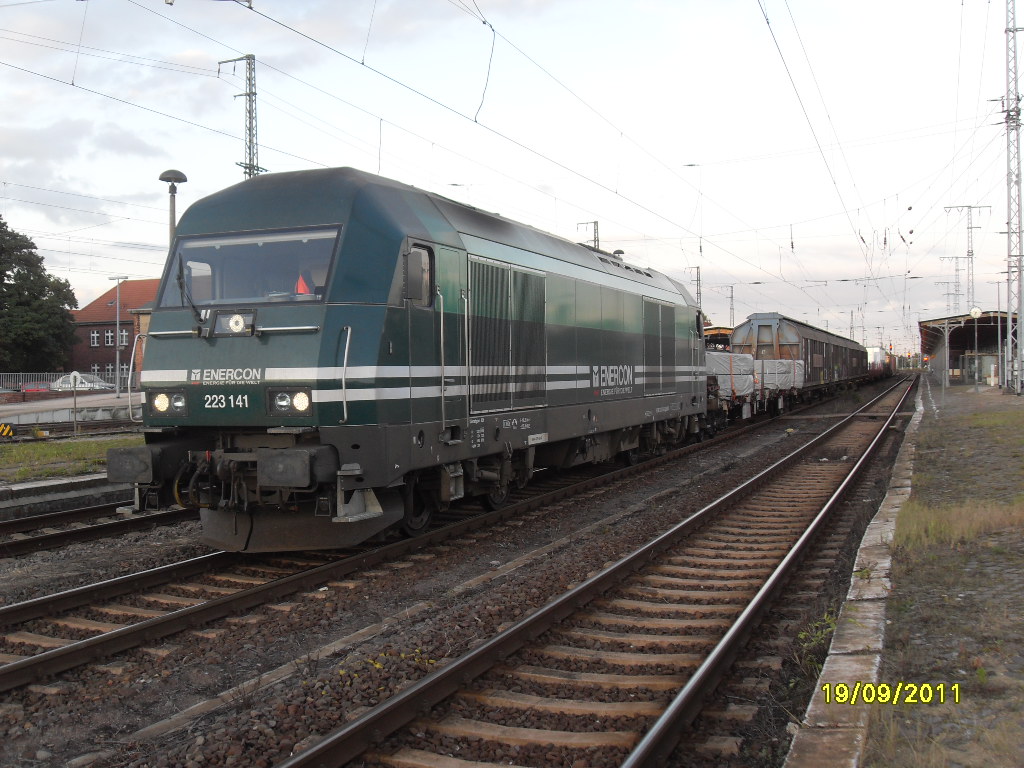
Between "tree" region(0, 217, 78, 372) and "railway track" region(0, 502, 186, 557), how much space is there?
48.1 metres

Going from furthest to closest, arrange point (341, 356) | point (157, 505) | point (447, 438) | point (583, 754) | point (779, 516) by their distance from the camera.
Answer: point (779, 516)
point (447, 438)
point (157, 505)
point (341, 356)
point (583, 754)

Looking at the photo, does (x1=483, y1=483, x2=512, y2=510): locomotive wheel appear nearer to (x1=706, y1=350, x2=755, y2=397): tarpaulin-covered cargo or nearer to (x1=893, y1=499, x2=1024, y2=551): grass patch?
(x1=893, y1=499, x2=1024, y2=551): grass patch

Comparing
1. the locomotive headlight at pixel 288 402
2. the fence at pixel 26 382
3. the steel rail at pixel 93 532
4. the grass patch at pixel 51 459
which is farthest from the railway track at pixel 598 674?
the fence at pixel 26 382

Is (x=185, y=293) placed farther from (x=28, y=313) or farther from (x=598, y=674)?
(x=28, y=313)

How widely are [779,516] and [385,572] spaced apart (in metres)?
5.67

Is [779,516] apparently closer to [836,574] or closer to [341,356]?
[836,574]

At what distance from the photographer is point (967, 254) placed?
59750 mm

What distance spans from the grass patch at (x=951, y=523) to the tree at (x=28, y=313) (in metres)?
55.3

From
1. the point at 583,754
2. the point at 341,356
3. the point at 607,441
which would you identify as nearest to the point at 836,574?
the point at 583,754

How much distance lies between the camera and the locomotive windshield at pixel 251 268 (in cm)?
773

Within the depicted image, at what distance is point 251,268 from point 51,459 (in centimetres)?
951

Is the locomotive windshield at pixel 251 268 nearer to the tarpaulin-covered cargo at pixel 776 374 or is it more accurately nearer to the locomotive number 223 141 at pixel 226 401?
the locomotive number 223 141 at pixel 226 401

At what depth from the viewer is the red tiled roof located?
66062mm
